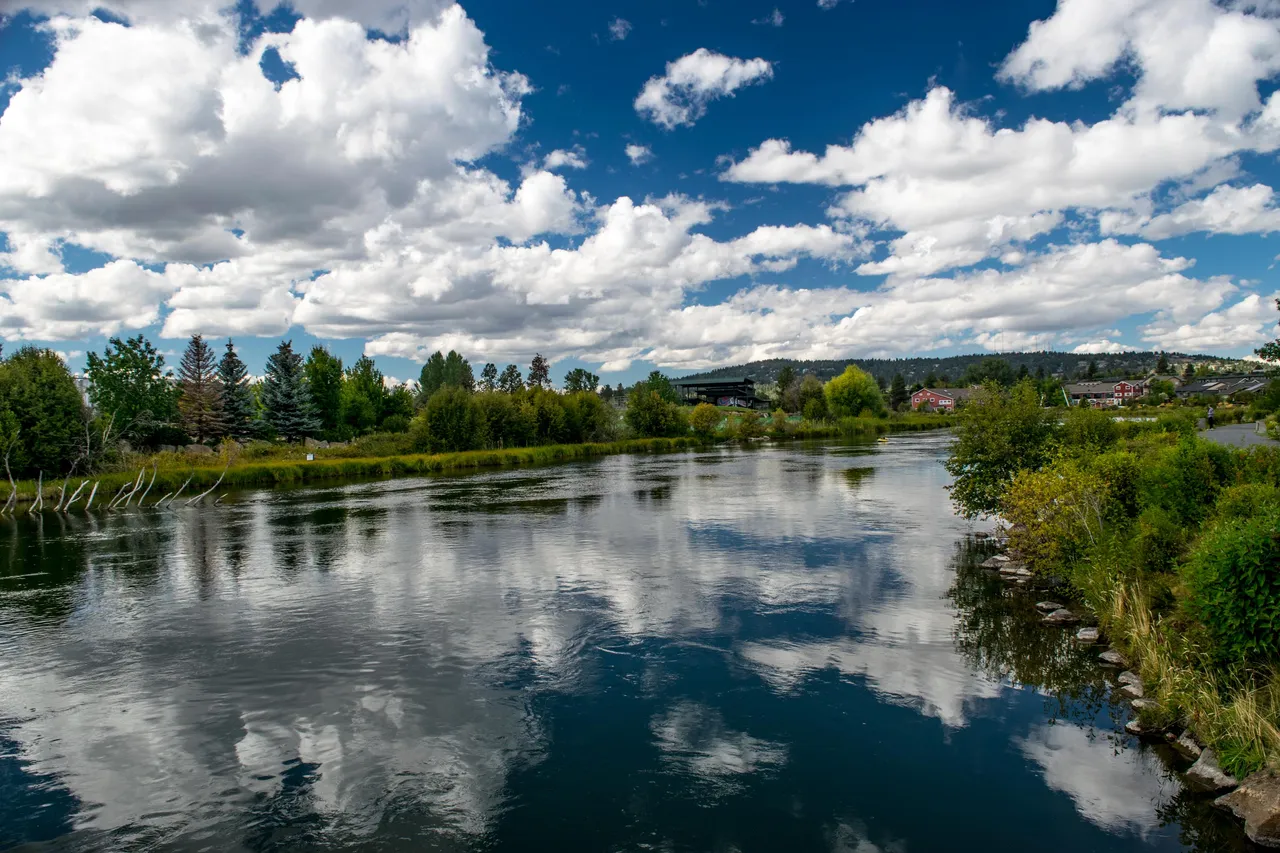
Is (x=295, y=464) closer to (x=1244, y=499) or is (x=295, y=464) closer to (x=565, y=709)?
(x=565, y=709)

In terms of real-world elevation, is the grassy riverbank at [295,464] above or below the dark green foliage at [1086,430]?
below

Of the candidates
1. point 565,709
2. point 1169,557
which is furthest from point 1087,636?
point 565,709

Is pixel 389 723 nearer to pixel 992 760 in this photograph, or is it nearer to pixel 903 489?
pixel 992 760

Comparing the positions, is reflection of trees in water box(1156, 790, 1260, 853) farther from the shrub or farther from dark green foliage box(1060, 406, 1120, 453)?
the shrub

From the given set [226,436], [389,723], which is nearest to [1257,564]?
[389,723]

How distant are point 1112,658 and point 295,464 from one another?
5765 centimetres

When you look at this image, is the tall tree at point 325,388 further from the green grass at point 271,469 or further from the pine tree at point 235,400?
the green grass at point 271,469

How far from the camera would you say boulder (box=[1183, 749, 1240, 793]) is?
961 cm

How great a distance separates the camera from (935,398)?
611 feet

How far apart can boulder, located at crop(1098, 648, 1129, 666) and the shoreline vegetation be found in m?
0.07

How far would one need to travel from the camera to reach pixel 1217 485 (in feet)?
48.1

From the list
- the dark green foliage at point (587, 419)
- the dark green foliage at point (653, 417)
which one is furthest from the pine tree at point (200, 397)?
the dark green foliage at point (653, 417)

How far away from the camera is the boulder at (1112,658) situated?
14.0 metres

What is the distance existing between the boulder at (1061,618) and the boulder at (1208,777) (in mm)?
6902
